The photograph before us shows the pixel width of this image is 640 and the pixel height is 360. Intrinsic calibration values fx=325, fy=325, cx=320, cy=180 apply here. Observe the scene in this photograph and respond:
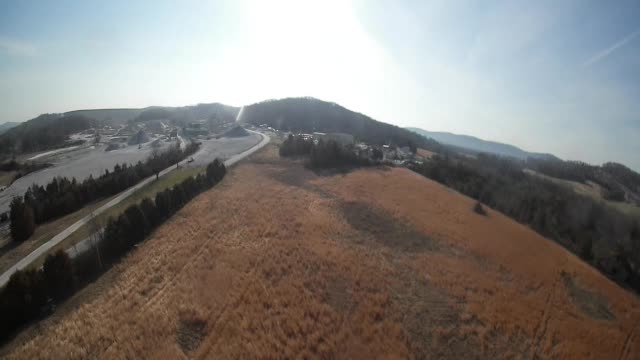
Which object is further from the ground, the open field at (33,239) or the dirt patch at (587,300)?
the open field at (33,239)

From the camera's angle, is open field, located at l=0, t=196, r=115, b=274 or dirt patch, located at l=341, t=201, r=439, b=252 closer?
open field, located at l=0, t=196, r=115, b=274

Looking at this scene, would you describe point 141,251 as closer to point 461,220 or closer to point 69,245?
point 69,245

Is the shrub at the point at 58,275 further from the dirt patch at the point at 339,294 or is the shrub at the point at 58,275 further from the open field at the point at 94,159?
the open field at the point at 94,159

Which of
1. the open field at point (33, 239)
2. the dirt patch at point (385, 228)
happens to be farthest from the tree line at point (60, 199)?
the dirt patch at point (385, 228)

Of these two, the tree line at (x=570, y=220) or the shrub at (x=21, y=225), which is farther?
the tree line at (x=570, y=220)

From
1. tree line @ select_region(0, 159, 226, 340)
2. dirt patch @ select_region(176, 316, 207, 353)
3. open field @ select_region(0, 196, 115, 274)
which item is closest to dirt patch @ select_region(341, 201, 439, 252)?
dirt patch @ select_region(176, 316, 207, 353)

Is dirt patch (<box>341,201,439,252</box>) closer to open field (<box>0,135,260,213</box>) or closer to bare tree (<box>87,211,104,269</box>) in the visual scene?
bare tree (<box>87,211,104,269</box>)

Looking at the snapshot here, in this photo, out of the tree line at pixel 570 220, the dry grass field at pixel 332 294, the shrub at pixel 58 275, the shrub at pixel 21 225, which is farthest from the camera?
the tree line at pixel 570 220
